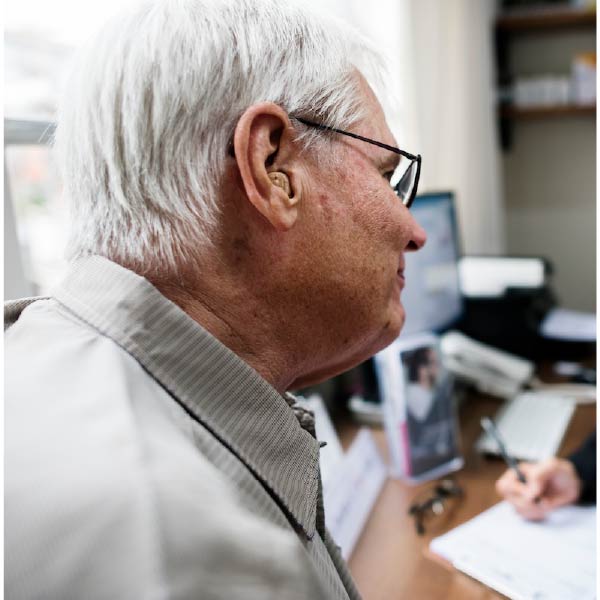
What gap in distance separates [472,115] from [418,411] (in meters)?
1.54

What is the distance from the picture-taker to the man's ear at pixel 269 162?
555mm

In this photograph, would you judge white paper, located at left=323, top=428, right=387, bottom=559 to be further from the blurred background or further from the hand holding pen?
the blurred background

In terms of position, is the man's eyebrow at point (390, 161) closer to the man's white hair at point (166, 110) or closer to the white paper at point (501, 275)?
the man's white hair at point (166, 110)

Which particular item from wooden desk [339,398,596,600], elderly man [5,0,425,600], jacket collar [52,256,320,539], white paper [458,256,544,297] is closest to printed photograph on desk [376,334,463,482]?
wooden desk [339,398,596,600]

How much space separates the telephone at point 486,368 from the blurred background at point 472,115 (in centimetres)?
61

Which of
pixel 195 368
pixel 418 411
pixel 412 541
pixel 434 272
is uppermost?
pixel 195 368

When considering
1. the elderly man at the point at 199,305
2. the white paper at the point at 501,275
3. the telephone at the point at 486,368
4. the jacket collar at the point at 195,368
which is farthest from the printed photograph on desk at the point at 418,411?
the white paper at the point at 501,275

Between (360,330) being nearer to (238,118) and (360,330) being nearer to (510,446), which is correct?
(238,118)

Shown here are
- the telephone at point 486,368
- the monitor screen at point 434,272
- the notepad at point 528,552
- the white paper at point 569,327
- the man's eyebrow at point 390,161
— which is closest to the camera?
the man's eyebrow at point 390,161

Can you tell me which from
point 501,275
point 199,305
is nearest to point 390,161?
point 199,305

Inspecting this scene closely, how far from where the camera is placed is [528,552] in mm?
942

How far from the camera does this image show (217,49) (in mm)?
554

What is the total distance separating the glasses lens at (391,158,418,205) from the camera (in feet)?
2.42

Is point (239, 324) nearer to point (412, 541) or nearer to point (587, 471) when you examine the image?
point (412, 541)
